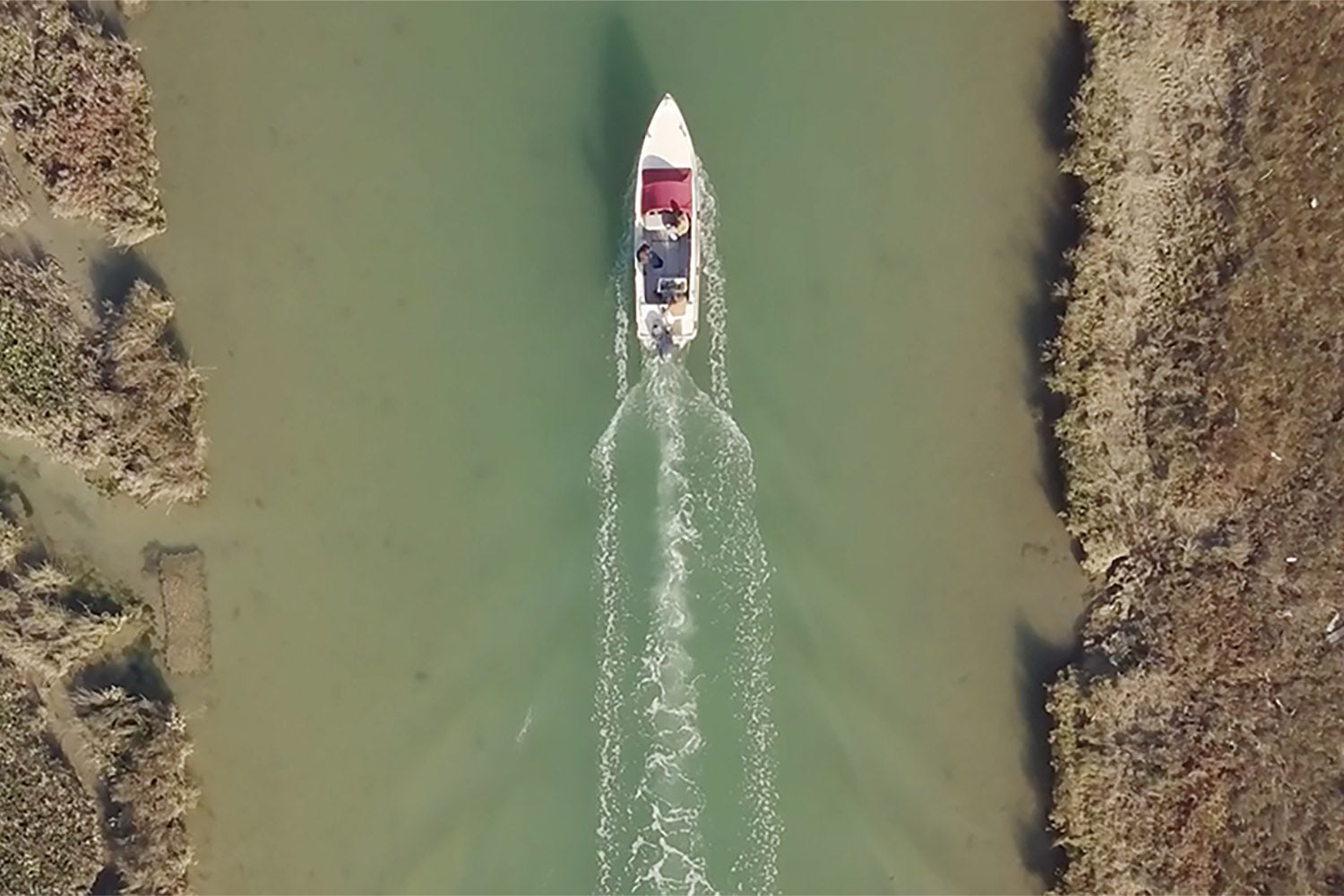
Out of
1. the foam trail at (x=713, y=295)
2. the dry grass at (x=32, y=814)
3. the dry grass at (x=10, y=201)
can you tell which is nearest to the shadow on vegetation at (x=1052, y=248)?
the foam trail at (x=713, y=295)

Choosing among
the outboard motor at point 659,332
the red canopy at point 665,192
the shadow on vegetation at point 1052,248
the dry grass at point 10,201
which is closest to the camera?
the red canopy at point 665,192

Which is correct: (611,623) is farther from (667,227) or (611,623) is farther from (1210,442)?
(1210,442)

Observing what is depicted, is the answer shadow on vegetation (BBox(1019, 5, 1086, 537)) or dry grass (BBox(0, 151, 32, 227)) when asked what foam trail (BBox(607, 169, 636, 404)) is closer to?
shadow on vegetation (BBox(1019, 5, 1086, 537))

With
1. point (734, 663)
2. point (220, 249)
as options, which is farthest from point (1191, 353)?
point (220, 249)

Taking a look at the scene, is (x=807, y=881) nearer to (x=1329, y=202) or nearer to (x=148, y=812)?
(x=148, y=812)

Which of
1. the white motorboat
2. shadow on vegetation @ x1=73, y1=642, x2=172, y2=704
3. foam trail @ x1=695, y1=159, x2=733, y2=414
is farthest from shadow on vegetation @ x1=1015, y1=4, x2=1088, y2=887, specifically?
shadow on vegetation @ x1=73, y1=642, x2=172, y2=704

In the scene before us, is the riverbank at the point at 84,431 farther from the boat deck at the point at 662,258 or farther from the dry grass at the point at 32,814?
the boat deck at the point at 662,258

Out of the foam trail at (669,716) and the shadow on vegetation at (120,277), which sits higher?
the shadow on vegetation at (120,277)
